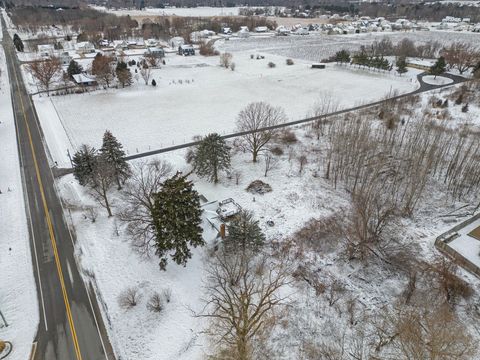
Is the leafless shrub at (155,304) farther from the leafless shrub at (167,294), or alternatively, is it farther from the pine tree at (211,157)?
the pine tree at (211,157)

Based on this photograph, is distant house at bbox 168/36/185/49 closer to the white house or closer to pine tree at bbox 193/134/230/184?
the white house

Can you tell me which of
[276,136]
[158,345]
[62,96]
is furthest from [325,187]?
[62,96]

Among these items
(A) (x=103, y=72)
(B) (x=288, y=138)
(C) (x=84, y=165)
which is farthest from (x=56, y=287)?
(A) (x=103, y=72)

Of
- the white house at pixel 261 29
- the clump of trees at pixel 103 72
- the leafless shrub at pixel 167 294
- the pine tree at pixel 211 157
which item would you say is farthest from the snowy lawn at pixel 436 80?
the white house at pixel 261 29

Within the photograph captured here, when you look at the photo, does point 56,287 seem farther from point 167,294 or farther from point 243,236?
point 243,236

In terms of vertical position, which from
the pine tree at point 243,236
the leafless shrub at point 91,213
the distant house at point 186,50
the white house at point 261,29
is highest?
the white house at point 261,29

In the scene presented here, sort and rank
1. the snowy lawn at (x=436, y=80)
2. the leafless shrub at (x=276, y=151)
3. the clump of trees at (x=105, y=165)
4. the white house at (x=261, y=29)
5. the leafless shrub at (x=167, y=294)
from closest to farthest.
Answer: the leafless shrub at (x=167, y=294)
the clump of trees at (x=105, y=165)
the leafless shrub at (x=276, y=151)
the snowy lawn at (x=436, y=80)
the white house at (x=261, y=29)

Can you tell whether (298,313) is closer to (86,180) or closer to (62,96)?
(86,180)

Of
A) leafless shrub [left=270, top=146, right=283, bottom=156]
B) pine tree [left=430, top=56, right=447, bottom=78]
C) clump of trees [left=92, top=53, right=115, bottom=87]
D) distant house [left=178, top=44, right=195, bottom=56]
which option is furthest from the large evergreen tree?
clump of trees [left=92, top=53, right=115, bottom=87]
